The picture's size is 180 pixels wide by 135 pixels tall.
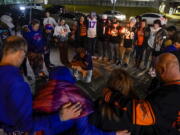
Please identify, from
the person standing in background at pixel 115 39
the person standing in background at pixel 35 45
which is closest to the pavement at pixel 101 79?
the person standing in background at pixel 35 45

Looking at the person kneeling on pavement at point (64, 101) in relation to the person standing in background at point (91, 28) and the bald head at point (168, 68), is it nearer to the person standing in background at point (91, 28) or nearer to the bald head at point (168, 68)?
the bald head at point (168, 68)

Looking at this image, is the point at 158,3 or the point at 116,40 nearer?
the point at 116,40

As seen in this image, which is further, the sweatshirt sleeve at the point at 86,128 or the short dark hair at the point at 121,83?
the short dark hair at the point at 121,83

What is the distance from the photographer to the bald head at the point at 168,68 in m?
1.72

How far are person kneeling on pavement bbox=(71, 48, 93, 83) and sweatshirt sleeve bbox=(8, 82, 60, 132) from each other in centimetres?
427

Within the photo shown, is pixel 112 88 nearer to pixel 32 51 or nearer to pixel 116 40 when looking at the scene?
pixel 32 51

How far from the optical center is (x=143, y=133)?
6.03 feet

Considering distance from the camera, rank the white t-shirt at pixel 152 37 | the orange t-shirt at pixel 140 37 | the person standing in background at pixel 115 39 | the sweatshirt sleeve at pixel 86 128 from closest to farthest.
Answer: the sweatshirt sleeve at pixel 86 128
the white t-shirt at pixel 152 37
the orange t-shirt at pixel 140 37
the person standing in background at pixel 115 39

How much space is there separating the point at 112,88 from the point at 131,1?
41622 millimetres

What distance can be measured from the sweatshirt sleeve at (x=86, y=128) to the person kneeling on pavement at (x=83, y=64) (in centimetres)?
416

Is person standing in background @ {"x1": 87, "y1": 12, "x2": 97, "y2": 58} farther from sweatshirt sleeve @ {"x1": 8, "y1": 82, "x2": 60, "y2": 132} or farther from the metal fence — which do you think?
the metal fence

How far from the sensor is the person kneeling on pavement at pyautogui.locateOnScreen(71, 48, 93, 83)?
5930mm

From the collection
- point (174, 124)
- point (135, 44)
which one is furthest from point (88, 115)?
point (135, 44)

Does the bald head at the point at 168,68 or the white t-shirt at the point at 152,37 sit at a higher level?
the bald head at the point at 168,68
